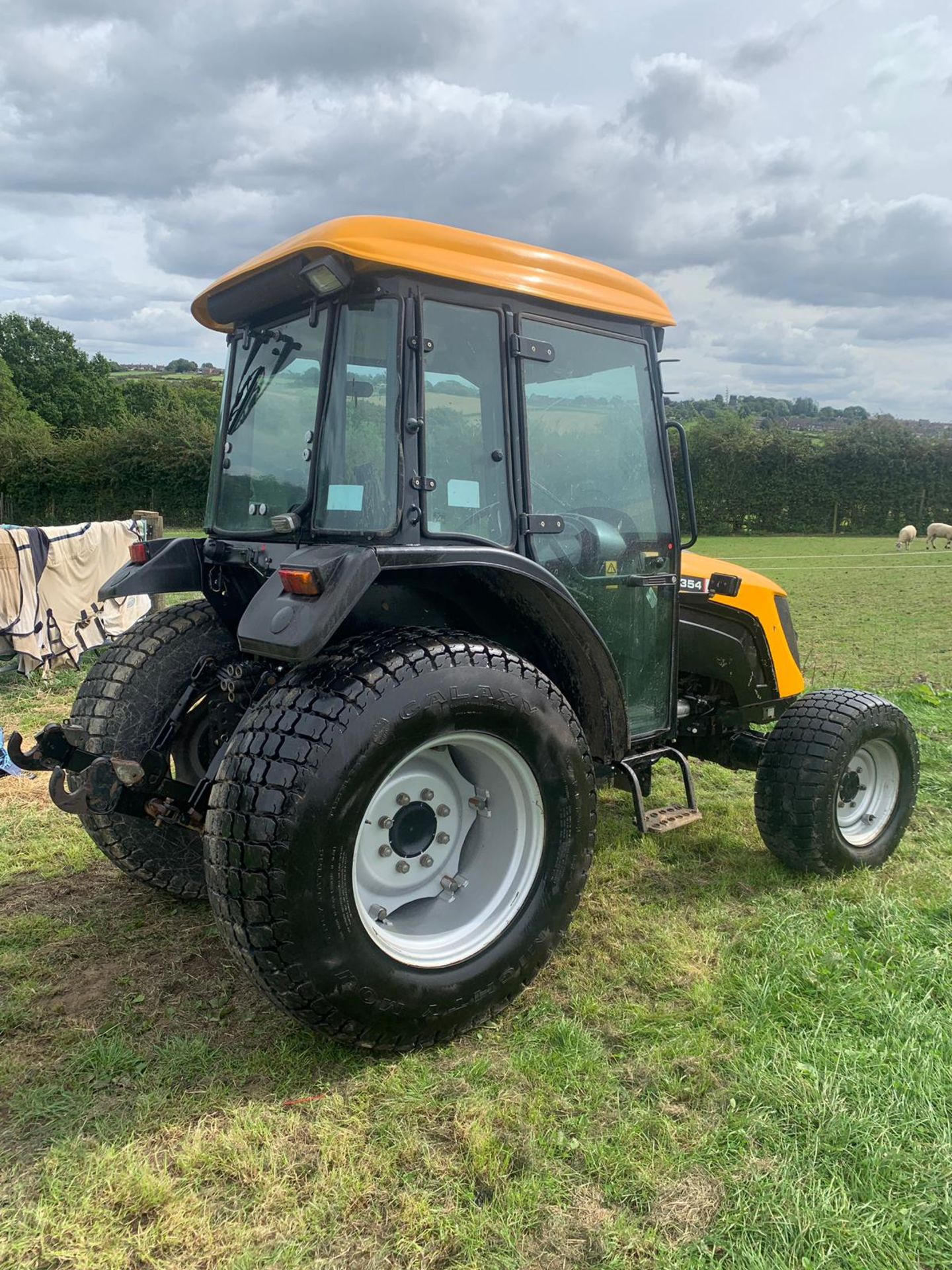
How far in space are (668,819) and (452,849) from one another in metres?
1.04

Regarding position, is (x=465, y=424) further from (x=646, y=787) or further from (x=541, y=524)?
(x=646, y=787)

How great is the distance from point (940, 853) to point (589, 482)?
2520 millimetres

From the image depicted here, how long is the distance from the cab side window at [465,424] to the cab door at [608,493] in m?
0.11

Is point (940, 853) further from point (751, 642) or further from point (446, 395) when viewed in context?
point (446, 395)

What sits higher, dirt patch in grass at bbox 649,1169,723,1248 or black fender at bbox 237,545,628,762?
black fender at bbox 237,545,628,762

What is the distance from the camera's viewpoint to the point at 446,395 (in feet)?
9.18

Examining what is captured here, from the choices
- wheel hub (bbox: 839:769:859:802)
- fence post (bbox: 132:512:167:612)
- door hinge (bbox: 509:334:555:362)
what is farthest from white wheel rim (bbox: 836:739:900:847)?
fence post (bbox: 132:512:167:612)

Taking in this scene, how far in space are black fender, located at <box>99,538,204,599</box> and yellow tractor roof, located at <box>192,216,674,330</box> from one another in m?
0.86

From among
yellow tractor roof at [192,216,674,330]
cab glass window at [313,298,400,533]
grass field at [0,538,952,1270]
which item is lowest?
grass field at [0,538,952,1270]

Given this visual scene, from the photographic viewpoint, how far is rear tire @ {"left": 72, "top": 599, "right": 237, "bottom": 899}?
3178mm

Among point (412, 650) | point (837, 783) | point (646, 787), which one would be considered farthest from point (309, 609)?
point (837, 783)

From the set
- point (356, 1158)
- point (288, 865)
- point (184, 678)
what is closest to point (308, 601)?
point (288, 865)

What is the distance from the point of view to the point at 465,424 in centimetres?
287

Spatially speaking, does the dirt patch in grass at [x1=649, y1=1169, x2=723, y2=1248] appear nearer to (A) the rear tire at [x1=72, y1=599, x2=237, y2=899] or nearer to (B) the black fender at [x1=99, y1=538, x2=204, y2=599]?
(A) the rear tire at [x1=72, y1=599, x2=237, y2=899]
